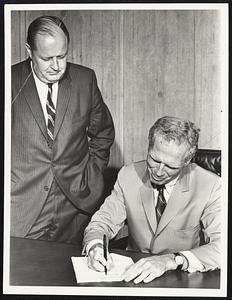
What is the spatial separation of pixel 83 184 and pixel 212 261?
1.95 ft

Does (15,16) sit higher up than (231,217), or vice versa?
(15,16)

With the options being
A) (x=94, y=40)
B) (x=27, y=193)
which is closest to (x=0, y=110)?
(x=27, y=193)

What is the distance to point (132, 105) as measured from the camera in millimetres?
1794

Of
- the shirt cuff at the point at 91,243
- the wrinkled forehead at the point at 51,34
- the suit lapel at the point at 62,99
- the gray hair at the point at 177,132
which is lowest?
the shirt cuff at the point at 91,243

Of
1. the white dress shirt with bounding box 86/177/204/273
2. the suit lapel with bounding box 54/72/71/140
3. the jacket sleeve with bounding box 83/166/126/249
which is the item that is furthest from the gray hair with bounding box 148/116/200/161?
the suit lapel with bounding box 54/72/71/140

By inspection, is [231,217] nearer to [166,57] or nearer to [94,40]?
[166,57]

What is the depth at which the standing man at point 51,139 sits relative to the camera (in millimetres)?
1820

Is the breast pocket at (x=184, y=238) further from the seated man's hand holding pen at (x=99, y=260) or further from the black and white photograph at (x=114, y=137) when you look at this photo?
the seated man's hand holding pen at (x=99, y=260)

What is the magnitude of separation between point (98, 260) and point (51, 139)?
52 centimetres

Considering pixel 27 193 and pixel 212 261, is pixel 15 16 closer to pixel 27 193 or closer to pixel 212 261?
pixel 27 193

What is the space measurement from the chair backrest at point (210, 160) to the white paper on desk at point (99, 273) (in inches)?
18.5

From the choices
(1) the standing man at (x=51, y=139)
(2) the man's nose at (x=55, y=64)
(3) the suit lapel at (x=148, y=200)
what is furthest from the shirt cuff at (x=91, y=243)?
(2) the man's nose at (x=55, y=64)

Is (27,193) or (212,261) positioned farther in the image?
(27,193)

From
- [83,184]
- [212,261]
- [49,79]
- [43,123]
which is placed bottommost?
[212,261]
